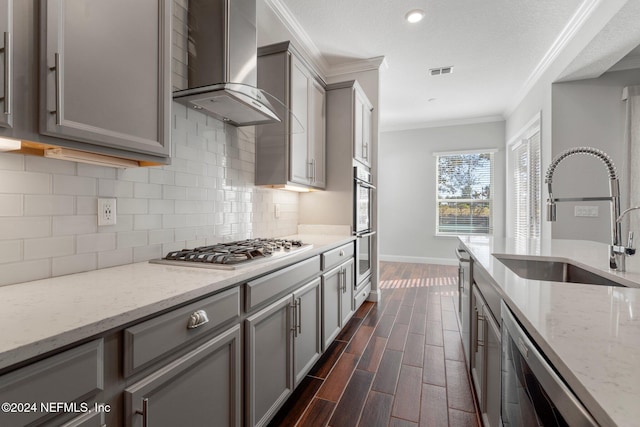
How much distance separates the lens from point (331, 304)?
7.67 ft

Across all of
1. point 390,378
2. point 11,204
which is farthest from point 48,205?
point 390,378

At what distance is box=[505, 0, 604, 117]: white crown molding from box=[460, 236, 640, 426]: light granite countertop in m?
2.59

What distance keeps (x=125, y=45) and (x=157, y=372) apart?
1.13m

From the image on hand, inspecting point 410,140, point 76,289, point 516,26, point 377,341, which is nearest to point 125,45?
point 76,289

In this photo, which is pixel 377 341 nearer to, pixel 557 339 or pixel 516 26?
pixel 557 339

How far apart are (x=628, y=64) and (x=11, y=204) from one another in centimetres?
522

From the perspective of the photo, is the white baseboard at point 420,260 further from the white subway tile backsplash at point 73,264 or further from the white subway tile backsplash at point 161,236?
the white subway tile backsplash at point 73,264

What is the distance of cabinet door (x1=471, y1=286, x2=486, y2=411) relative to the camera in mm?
1554

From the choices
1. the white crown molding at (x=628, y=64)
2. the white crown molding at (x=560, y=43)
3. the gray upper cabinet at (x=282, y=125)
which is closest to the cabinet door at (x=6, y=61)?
the gray upper cabinet at (x=282, y=125)

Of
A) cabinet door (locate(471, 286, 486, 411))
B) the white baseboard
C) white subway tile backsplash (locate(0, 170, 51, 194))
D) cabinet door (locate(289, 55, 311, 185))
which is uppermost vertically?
cabinet door (locate(289, 55, 311, 185))

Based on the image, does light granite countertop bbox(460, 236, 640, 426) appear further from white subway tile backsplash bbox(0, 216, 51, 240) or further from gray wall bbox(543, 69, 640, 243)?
gray wall bbox(543, 69, 640, 243)

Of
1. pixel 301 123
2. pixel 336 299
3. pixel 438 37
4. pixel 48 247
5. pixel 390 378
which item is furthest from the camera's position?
pixel 438 37

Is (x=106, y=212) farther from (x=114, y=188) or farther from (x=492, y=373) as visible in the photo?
(x=492, y=373)

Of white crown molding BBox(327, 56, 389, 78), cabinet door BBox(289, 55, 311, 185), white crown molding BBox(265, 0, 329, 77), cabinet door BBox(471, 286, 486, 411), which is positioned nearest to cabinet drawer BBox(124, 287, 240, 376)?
cabinet door BBox(471, 286, 486, 411)
